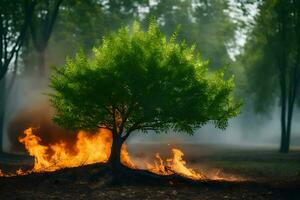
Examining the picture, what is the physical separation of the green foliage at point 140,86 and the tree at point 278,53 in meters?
15.2

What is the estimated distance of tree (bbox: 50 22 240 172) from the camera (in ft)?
53.6

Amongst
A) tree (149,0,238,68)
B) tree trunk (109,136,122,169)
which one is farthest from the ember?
tree (149,0,238,68)

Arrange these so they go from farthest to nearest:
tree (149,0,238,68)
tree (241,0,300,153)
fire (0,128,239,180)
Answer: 1. tree (149,0,238,68)
2. tree (241,0,300,153)
3. fire (0,128,239,180)

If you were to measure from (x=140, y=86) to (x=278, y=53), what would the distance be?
22279 millimetres

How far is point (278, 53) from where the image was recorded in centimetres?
3603

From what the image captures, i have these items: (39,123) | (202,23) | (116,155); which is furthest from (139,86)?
(202,23)

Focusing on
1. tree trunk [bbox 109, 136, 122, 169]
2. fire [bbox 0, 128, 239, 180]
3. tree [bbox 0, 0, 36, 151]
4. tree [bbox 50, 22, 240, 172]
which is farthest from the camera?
tree [bbox 0, 0, 36, 151]

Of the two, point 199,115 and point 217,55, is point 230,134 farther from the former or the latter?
point 199,115

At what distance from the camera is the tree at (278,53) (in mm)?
34344

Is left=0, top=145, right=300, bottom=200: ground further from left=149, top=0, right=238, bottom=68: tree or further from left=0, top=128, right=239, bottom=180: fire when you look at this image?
left=149, top=0, right=238, bottom=68: tree

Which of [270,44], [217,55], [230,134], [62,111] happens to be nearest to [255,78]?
[270,44]

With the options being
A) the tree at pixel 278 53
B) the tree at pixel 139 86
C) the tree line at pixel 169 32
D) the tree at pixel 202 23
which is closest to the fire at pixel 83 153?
the tree at pixel 139 86

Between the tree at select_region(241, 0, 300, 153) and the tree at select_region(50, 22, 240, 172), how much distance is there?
15.1m

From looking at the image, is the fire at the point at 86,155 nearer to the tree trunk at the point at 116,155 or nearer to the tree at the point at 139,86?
the tree trunk at the point at 116,155
